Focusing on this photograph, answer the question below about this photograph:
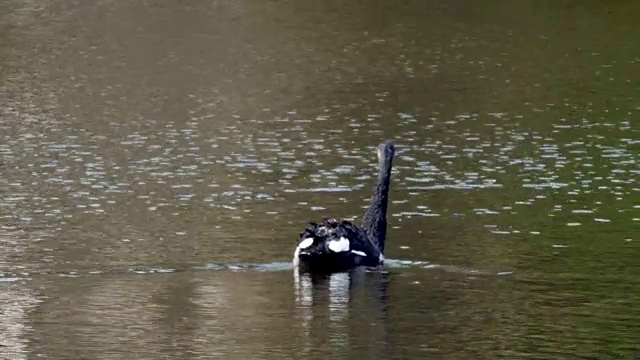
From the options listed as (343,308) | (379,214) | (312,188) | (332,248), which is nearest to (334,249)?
(332,248)

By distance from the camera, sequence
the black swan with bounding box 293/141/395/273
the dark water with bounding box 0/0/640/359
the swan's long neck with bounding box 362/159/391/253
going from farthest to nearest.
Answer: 1. the swan's long neck with bounding box 362/159/391/253
2. the black swan with bounding box 293/141/395/273
3. the dark water with bounding box 0/0/640/359

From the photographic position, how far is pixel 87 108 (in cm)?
3531

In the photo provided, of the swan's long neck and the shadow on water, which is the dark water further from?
the swan's long neck

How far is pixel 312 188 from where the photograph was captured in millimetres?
25766

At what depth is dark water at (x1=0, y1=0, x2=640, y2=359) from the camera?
16.7 meters

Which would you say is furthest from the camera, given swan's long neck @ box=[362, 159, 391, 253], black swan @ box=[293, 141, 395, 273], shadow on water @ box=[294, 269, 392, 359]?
swan's long neck @ box=[362, 159, 391, 253]

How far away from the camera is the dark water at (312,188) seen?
54.6 feet

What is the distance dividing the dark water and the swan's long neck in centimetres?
37

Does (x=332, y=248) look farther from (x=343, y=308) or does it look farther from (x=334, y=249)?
(x=343, y=308)

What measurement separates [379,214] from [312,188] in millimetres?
5092

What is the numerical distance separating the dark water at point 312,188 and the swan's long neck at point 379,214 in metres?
0.37

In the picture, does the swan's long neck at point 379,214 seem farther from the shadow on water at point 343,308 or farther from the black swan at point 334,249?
the shadow on water at point 343,308

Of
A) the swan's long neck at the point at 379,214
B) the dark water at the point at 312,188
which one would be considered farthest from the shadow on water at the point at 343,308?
the swan's long neck at the point at 379,214

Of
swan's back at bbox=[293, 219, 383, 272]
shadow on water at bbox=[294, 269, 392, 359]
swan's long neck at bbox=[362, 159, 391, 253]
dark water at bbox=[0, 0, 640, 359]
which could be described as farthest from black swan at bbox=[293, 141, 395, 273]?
swan's long neck at bbox=[362, 159, 391, 253]
